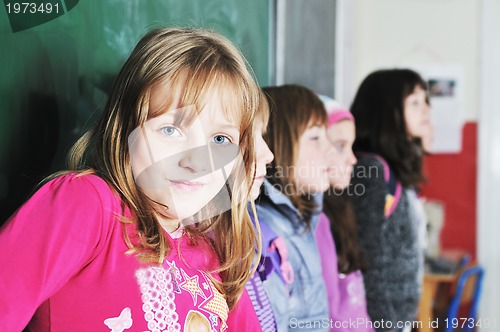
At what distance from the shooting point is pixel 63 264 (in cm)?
81

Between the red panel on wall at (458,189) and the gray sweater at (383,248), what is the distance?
1590mm

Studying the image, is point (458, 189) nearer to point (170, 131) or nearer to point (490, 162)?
point (490, 162)

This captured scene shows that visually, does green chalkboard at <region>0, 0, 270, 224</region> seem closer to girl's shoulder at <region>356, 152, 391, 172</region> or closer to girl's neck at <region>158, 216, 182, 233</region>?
girl's neck at <region>158, 216, 182, 233</region>

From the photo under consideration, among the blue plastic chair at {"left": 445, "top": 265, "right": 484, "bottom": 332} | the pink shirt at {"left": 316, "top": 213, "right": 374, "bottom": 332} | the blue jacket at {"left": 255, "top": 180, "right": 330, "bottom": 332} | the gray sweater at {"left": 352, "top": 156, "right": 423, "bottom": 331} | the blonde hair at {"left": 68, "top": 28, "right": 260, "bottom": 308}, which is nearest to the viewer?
the blonde hair at {"left": 68, "top": 28, "right": 260, "bottom": 308}

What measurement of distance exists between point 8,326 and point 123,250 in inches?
7.1

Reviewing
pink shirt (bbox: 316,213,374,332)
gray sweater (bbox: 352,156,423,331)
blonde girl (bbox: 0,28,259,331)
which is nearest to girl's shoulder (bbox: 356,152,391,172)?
gray sweater (bbox: 352,156,423,331)

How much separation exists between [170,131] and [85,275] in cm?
22

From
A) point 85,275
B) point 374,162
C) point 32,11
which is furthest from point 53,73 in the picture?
point 374,162

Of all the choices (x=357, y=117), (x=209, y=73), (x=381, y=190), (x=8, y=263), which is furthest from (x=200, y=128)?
(x=357, y=117)

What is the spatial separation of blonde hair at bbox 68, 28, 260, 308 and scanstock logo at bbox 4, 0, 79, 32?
0.66 feet

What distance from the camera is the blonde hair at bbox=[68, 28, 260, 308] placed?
3.08ft

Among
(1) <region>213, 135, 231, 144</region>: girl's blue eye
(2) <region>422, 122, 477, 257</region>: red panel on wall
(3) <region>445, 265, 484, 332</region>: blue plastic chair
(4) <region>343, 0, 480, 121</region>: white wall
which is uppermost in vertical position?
(4) <region>343, 0, 480, 121</region>: white wall

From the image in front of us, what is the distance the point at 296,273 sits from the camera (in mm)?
1538

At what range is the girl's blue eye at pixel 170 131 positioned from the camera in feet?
3.13
